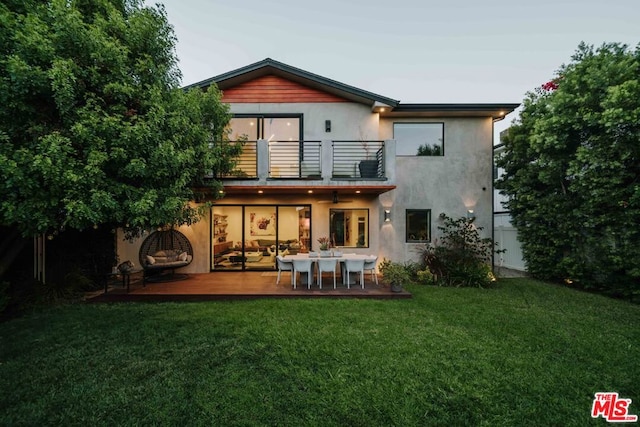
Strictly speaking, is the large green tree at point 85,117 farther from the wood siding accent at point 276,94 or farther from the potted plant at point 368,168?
the potted plant at point 368,168

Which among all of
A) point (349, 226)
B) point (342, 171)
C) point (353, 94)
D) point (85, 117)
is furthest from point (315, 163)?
point (85, 117)

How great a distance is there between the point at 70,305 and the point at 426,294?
896 centimetres

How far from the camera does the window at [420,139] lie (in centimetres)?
1016

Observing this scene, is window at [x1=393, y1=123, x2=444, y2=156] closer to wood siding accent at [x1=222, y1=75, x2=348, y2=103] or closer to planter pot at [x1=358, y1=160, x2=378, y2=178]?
planter pot at [x1=358, y1=160, x2=378, y2=178]

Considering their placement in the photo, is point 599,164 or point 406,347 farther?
point 599,164

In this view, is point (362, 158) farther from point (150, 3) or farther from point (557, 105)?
point (150, 3)

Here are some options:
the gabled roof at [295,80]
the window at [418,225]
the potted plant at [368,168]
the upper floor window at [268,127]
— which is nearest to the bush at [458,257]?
the window at [418,225]

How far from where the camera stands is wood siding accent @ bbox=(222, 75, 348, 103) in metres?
9.85

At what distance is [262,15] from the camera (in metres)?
17.5

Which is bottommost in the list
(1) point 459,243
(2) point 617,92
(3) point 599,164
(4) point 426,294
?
(4) point 426,294

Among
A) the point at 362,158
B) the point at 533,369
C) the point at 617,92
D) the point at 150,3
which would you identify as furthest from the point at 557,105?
the point at 150,3

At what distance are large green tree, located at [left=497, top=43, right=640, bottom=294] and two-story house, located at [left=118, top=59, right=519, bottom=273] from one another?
1323mm

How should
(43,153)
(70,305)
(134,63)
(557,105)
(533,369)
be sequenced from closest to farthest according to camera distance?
(533,369)
(43,153)
(134,63)
(70,305)
(557,105)

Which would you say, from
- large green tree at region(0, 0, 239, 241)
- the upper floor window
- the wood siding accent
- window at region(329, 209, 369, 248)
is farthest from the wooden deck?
the wood siding accent
